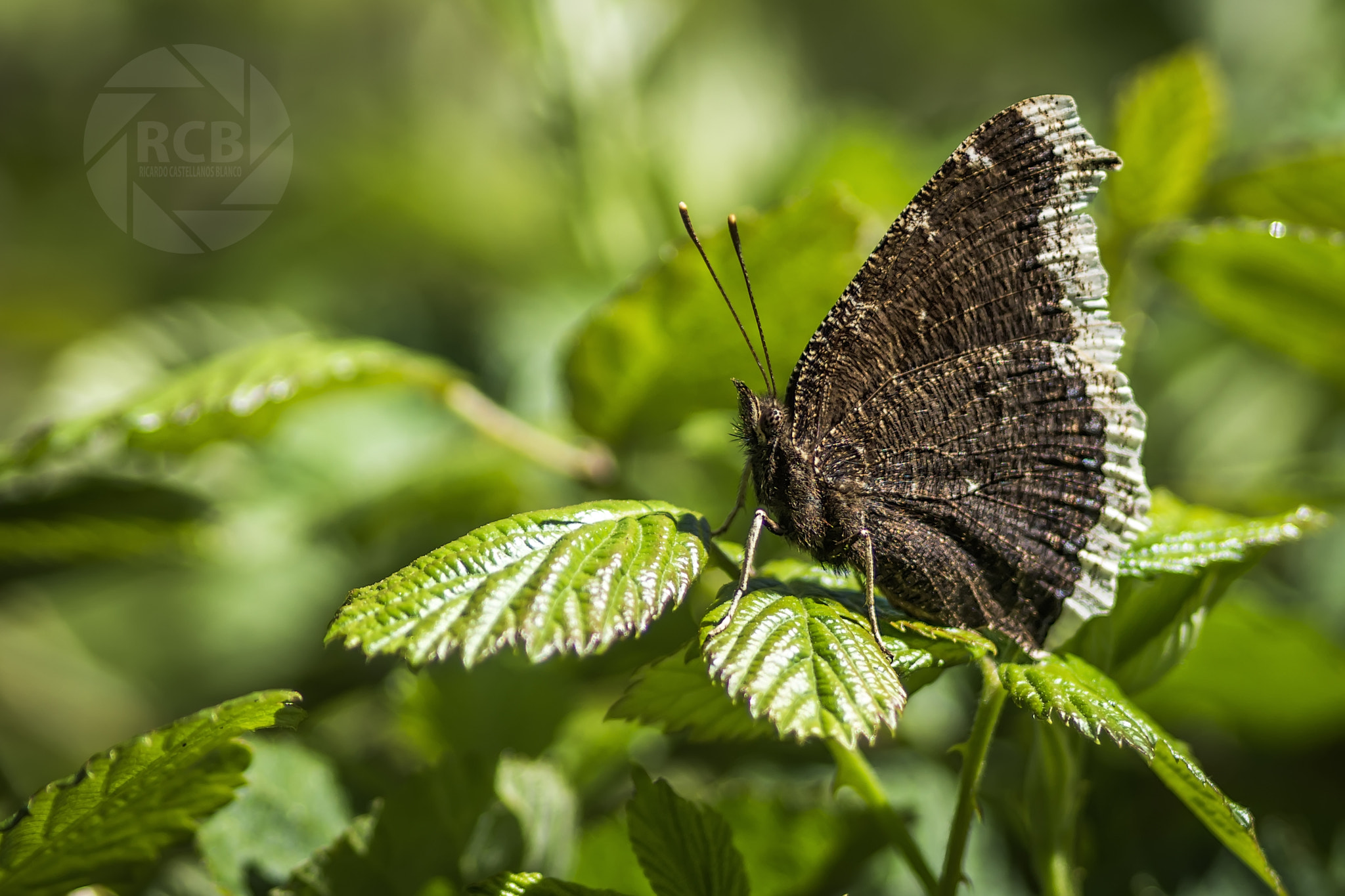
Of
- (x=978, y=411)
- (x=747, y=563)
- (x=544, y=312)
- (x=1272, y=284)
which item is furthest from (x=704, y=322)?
(x=544, y=312)

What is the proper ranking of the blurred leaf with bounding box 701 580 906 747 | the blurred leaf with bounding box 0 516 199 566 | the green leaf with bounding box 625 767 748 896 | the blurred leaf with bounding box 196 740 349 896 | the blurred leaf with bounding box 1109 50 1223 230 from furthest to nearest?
the blurred leaf with bounding box 0 516 199 566 < the blurred leaf with bounding box 1109 50 1223 230 < the blurred leaf with bounding box 196 740 349 896 < the green leaf with bounding box 625 767 748 896 < the blurred leaf with bounding box 701 580 906 747

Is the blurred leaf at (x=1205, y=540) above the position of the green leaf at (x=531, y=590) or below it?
below

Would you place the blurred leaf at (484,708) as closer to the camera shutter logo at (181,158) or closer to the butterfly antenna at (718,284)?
the butterfly antenna at (718,284)

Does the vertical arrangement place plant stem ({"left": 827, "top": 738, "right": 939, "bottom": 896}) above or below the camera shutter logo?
below

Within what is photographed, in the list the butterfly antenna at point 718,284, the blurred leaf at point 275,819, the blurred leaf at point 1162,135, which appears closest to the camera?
Result: the blurred leaf at point 275,819

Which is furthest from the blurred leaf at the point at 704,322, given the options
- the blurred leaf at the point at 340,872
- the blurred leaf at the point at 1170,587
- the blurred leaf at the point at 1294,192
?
the blurred leaf at the point at 340,872

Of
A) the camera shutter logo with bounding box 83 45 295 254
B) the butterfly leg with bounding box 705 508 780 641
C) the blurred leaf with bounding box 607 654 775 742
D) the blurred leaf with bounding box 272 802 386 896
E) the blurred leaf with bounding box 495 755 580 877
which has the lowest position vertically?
the blurred leaf with bounding box 495 755 580 877

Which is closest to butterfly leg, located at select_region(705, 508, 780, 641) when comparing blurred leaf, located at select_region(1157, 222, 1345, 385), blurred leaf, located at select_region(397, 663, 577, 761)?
blurred leaf, located at select_region(397, 663, 577, 761)

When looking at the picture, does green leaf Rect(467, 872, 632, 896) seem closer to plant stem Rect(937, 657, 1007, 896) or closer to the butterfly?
plant stem Rect(937, 657, 1007, 896)
